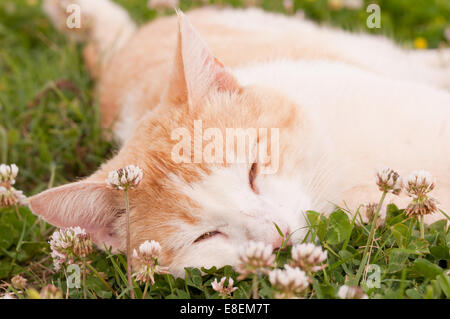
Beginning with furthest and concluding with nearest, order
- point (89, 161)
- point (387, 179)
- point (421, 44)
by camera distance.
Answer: point (421, 44) → point (89, 161) → point (387, 179)

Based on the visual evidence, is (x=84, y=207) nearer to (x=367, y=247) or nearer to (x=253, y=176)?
(x=253, y=176)

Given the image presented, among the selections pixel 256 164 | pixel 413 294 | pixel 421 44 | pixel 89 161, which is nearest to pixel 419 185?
pixel 413 294

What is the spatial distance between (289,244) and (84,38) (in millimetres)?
3059

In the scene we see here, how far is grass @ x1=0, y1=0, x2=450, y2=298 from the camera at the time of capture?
1.64 meters

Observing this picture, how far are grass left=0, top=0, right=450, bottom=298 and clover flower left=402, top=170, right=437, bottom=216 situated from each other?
9 cm

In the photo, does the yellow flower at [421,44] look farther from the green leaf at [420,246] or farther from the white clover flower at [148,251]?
the white clover flower at [148,251]

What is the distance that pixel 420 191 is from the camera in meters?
1.62

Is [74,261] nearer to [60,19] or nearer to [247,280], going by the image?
[247,280]

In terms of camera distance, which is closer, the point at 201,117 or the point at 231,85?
the point at 201,117

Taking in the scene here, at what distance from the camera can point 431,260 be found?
168 centimetres

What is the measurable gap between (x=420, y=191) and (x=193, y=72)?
38.2 inches

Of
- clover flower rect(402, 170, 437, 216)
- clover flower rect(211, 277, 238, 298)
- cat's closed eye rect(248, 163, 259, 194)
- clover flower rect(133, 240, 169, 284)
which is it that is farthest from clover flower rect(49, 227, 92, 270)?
clover flower rect(402, 170, 437, 216)

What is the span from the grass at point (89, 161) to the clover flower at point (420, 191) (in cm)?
9
